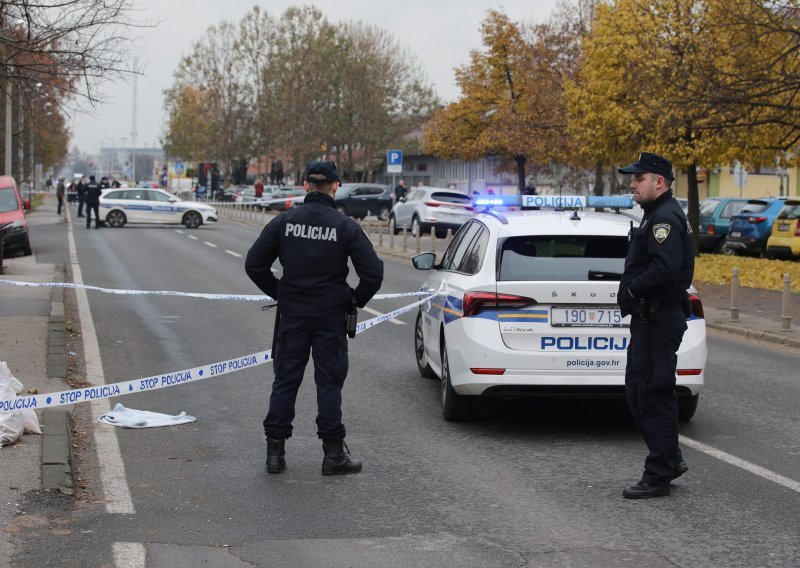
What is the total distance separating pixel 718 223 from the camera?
33.4m

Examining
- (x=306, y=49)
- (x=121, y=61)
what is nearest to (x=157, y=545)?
(x=121, y=61)

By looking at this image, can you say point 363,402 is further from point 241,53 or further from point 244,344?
point 241,53

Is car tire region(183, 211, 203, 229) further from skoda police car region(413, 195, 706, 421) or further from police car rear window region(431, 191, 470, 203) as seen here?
skoda police car region(413, 195, 706, 421)

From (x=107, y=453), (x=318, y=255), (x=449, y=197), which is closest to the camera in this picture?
(x=318, y=255)

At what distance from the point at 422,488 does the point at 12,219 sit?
21.9 metres

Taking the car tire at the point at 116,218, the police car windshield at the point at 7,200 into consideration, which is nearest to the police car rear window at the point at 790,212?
the police car windshield at the point at 7,200

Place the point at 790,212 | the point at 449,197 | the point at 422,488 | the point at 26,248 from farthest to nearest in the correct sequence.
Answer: the point at 449,197 < the point at 790,212 < the point at 26,248 < the point at 422,488

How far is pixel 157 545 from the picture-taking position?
5.59m

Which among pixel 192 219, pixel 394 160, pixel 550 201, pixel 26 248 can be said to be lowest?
pixel 26 248

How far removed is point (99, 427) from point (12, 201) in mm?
20077

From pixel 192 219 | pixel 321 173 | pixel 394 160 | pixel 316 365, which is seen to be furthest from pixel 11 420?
pixel 192 219

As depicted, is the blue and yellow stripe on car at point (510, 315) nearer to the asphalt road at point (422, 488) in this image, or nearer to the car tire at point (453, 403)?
the car tire at point (453, 403)

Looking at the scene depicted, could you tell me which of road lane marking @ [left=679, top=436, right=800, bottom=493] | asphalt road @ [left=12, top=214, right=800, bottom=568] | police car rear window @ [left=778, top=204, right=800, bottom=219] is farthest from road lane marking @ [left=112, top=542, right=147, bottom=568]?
police car rear window @ [left=778, top=204, right=800, bottom=219]

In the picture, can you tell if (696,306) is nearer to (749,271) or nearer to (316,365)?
(316,365)
